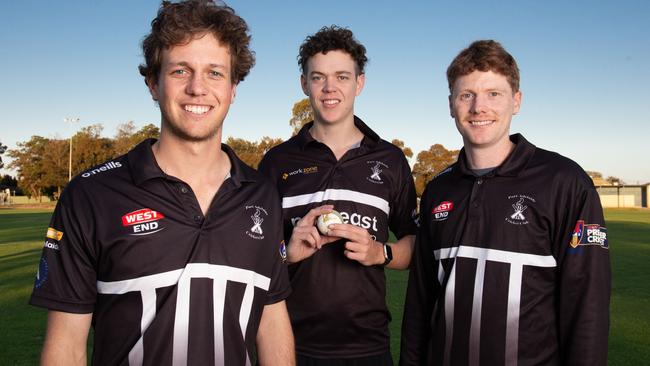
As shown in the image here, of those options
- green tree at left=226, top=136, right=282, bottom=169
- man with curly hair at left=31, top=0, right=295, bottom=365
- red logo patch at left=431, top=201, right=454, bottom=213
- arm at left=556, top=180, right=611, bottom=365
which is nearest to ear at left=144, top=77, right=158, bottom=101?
man with curly hair at left=31, top=0, right=295, bottom=365

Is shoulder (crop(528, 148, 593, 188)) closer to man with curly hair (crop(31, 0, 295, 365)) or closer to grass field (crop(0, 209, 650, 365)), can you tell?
man with curly hair (crop(31, 0, 295, 365))

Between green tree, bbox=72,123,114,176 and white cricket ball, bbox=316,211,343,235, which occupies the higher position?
green tree, bbox=72,123,114,176

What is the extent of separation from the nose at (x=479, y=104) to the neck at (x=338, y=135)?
123 centimetres

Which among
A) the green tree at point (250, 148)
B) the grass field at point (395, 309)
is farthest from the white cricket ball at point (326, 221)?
the green tree at point (250, 148)

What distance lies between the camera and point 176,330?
8.72 feet

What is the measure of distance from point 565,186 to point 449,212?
75cm

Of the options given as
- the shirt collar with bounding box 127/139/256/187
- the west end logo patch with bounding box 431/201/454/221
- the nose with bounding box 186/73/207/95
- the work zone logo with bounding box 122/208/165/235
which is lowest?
the work zone logo with bounding box 122/208/165/235

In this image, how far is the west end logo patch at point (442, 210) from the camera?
12.0ft

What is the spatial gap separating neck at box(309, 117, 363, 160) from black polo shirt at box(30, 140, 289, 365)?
5.89 feet

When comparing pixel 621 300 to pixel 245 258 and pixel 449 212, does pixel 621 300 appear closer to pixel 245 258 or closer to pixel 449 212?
pixel 449 212

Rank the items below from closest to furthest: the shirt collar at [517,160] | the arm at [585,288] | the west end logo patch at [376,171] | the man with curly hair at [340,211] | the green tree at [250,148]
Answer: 1. the arm at [585,288]
2. the shirt collar at [517,160]
3. the man with curly hair at [340,211]
4. the west end logo patch at [376,171]
5. the green tree at [250,148]

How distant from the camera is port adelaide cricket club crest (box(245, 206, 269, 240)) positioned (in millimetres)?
2998

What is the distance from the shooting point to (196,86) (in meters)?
2.83

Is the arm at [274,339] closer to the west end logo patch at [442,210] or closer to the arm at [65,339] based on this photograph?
the arm at [65,339]
